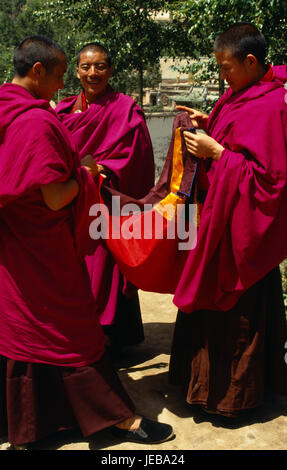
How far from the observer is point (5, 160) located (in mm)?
2156

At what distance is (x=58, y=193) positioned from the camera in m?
2.25

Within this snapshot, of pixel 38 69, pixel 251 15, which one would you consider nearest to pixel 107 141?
pixel 38 69

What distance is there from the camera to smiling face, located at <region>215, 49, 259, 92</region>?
2.55 metres

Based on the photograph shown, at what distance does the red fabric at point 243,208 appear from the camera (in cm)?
244

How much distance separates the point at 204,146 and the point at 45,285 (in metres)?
1.01

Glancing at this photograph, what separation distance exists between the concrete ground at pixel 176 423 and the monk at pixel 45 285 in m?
0.09

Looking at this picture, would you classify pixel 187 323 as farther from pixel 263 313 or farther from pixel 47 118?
pixel 47 118

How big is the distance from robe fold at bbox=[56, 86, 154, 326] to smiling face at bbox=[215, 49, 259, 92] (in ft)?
2.70

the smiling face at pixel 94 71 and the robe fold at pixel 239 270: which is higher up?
the smiling face at pixel 94 71

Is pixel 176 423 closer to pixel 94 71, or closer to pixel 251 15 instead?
pixel 94 71

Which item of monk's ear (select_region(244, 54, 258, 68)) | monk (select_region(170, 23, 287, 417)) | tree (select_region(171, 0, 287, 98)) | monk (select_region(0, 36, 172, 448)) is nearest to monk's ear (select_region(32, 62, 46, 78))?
monk (select_region(0, 36, 172, 448))

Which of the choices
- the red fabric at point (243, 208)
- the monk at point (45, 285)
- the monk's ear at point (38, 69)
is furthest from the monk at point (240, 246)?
the monk's ear at point (38, 69)

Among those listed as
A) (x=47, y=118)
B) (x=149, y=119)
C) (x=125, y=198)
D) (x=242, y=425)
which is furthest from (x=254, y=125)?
(x=149, y=119)

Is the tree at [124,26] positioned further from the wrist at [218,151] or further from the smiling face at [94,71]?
the wrist at [218,151]
